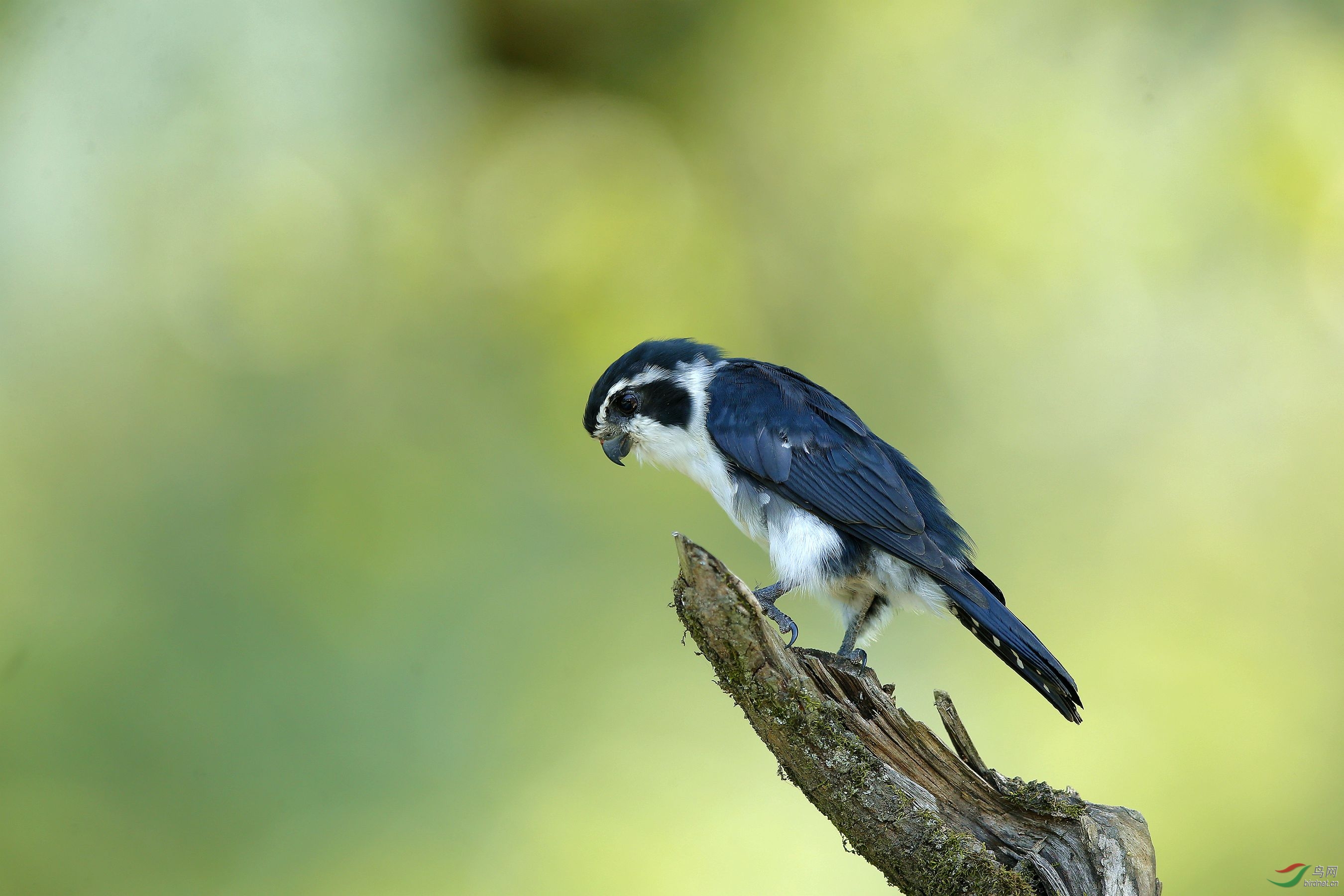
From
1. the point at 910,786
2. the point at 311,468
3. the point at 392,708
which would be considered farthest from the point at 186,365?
the point at 910,786

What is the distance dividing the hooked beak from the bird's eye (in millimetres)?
87

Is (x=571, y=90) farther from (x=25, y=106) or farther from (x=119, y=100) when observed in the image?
(x=25, y=106)

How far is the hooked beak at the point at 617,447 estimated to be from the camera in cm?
344

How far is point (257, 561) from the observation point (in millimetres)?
5730

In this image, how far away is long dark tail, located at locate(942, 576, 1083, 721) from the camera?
273 centimetres

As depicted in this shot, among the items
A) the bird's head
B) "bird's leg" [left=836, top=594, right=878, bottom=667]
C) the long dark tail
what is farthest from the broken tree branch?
the bird's head

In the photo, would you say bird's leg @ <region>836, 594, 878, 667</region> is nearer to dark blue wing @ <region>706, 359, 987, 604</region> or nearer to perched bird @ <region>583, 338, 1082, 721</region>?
perched bird @ <region>583, 338, 1082, 721</region>

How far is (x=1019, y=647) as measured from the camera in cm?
274

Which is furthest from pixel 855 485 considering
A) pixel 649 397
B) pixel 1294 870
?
pixel 1294 870

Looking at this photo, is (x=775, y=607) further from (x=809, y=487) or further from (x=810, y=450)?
(x=810, y=450)

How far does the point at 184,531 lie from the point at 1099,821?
512 centimetres

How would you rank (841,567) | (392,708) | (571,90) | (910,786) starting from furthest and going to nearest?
(571,90) < (392,708) < (841,567) < (910,786)

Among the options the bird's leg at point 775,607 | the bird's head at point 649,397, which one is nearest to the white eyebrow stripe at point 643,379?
the bird's head at point 649,397
